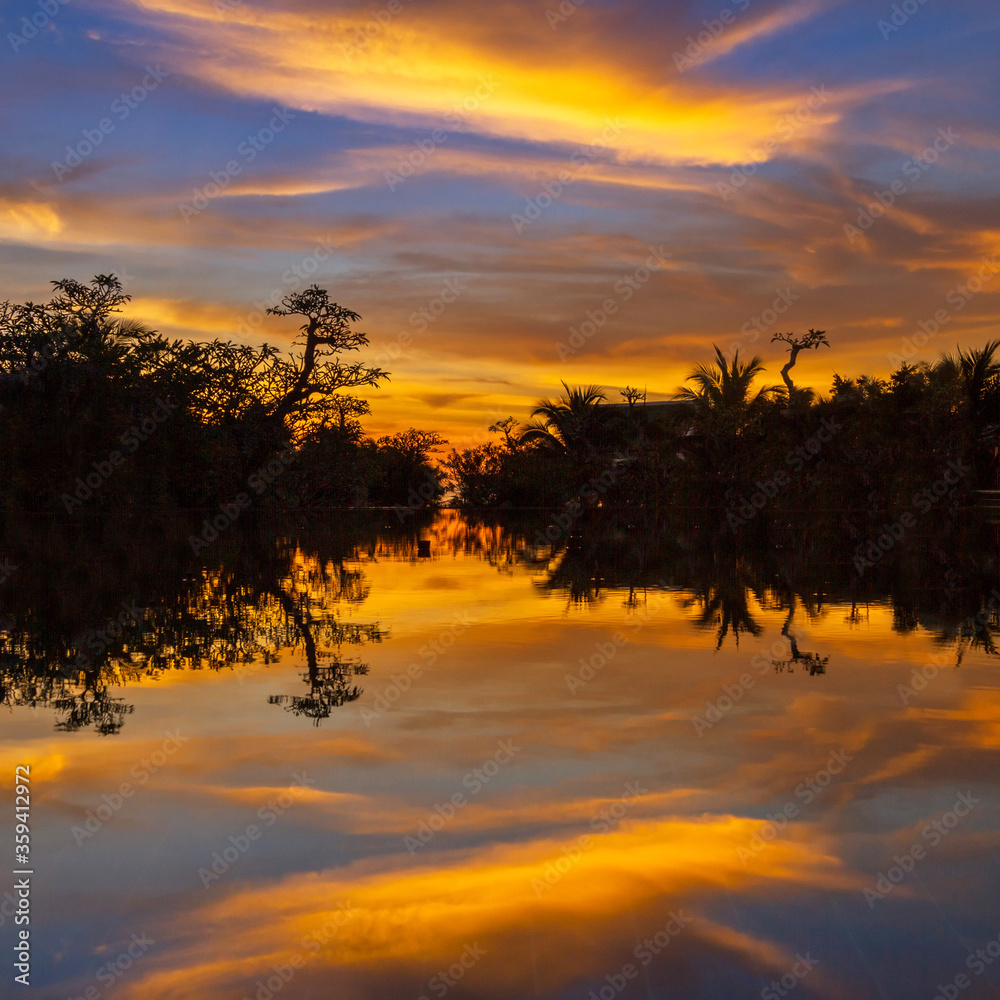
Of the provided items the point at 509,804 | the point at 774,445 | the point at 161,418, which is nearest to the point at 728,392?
the point at 774,445

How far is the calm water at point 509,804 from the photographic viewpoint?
10.5ft

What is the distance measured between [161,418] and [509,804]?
30.5m

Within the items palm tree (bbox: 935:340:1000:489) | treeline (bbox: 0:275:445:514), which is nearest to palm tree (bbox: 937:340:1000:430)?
palm tree (bbox: 935:340:1000:489)

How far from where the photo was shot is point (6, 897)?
366 centimetres

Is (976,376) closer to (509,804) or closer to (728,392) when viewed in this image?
(728,392)

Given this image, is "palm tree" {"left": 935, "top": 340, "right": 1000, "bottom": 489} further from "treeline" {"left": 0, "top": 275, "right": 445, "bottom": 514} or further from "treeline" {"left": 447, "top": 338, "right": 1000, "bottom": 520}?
"treeline" {"left": 0, "top": 275, "right": 445, "bottom": 514}

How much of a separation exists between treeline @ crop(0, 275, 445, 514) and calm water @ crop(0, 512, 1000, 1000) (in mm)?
21151

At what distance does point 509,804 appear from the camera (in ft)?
15.2

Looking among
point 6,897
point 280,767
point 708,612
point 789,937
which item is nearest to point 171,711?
point 280,767

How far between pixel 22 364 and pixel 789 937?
103ft

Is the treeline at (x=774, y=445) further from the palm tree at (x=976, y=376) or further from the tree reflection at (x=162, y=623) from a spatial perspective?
the tree reflection at (x=162, y=623)

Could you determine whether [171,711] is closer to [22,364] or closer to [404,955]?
[404,955]

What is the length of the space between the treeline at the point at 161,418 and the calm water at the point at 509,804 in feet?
69.4

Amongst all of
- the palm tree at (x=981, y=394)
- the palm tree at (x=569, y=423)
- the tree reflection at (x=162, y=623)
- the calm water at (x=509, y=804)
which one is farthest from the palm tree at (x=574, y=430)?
the calm water at (x=509, y=804)
